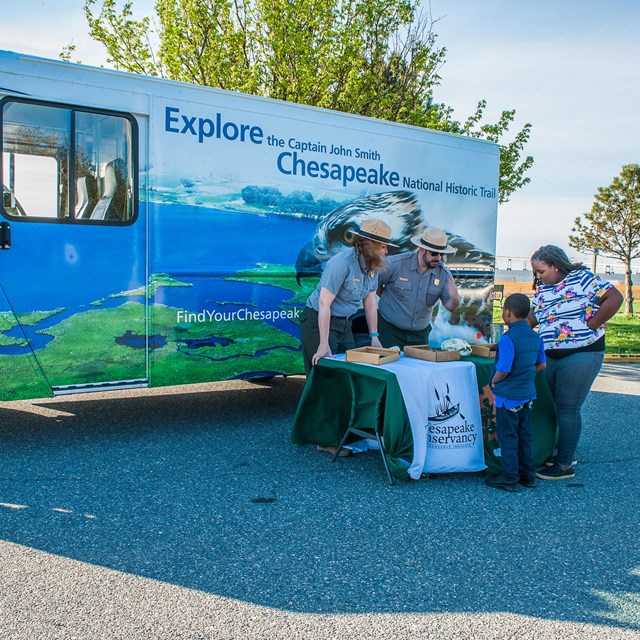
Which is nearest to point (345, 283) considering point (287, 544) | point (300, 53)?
point (287, 544)

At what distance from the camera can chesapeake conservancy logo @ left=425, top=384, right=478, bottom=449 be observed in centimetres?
496

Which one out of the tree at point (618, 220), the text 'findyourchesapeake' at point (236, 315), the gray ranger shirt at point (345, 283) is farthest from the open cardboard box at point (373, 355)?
the tree at point (618, 220)

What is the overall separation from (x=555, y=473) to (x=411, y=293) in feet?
6.17

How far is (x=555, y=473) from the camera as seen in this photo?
5.23 metres

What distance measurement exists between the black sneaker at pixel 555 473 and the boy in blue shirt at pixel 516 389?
26cm

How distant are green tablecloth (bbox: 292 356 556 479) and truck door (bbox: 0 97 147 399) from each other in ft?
4.77

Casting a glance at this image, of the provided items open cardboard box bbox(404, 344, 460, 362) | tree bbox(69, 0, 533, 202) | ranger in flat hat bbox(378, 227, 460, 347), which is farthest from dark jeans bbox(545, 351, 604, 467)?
tree bbox(69, 0, 533, 202)

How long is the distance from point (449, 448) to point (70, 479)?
2725 millimetres

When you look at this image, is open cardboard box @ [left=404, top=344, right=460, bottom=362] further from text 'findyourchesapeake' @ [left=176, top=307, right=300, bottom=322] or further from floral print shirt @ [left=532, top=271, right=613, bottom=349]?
text 'findyourchesapeake' @ [left=176, top=307, right=300, bottom=322]

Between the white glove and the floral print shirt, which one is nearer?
the floral print shirt

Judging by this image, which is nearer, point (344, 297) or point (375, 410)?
point (375, 410)

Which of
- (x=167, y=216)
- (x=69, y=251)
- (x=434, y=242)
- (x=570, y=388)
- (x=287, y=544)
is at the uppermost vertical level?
(x=167, y=216)

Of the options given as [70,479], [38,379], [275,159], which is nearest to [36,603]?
[70,479]

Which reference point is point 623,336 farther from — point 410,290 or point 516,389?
point 516,389
